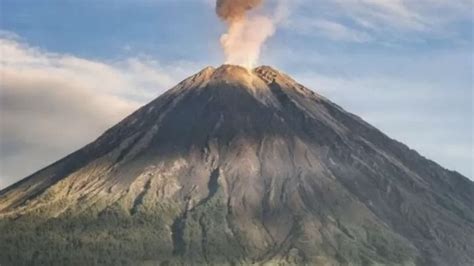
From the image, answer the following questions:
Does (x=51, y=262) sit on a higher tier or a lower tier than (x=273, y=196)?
lower

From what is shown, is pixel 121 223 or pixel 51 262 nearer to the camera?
pixel 51 262

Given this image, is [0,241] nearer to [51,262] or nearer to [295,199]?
[51,262]

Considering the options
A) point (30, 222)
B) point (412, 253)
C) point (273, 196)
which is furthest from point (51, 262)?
point (412, 253)

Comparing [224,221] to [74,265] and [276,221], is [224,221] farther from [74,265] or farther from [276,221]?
[74,265]

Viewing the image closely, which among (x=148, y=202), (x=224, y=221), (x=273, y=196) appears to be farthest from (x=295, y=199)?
(x=148, y=202)

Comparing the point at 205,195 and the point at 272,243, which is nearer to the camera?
the point at 272,243

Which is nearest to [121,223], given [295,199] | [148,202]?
[148,202]

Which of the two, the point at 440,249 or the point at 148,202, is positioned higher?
the point at 148,202

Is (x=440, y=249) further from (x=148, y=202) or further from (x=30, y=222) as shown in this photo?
(x=30, y=222)
